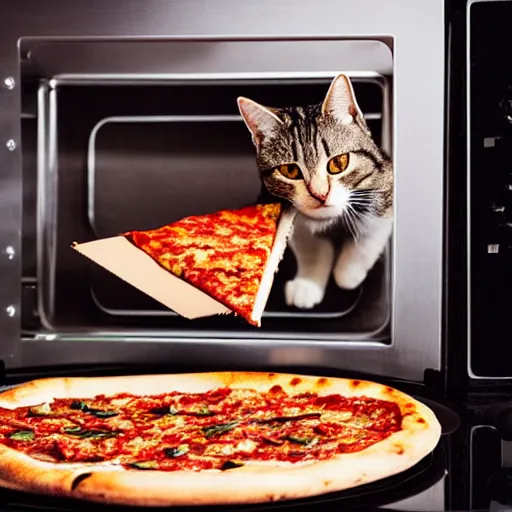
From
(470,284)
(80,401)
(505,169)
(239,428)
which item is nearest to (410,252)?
(470,284)

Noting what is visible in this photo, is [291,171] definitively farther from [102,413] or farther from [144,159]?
[102,413]

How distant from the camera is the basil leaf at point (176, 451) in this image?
4.05ft

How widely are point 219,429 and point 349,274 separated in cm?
42

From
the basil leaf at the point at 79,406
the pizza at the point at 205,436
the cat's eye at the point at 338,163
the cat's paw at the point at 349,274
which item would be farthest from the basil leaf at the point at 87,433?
the cat's eye at the point at 338,163

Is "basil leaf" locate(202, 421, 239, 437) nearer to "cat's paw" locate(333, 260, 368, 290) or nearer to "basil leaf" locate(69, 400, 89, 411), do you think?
"basil leaf" locate(69, 400, 89, 411)

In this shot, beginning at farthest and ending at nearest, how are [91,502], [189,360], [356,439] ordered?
1. [189,360]
2. [356,439]
3. [91,502]

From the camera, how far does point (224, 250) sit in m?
1.58

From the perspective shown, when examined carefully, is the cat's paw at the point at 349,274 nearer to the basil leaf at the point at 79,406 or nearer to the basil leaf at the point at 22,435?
the basil leaf at the point at 79,406

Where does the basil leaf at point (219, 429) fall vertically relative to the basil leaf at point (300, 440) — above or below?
above

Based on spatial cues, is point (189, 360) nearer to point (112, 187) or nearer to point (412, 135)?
point (112, 187)

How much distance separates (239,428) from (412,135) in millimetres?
610

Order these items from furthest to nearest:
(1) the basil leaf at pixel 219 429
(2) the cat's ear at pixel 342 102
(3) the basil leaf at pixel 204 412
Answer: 1. (2) the cat's ear at pixel 342 102
2. (3) the basil leaf at pixel 204 412
3. (1) the basil leaf at pixel 219 429

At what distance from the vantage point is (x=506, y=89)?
1483mm

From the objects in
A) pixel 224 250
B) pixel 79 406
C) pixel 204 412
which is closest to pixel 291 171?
pixel 224 250
